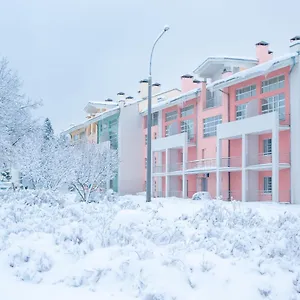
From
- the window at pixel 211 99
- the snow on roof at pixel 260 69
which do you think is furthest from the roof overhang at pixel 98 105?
the snow on roof at pixel 260 69

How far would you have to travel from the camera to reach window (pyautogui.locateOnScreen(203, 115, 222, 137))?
129 feet

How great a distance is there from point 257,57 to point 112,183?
899 inches

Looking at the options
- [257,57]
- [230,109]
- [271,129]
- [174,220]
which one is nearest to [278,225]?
[174,220]

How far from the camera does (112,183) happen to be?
2174 inches

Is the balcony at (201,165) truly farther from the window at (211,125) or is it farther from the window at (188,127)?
the window at (188,127)

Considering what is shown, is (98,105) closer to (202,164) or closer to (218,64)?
(218,64)

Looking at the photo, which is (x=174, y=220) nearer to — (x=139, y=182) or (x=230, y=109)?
(x=230, y=109)

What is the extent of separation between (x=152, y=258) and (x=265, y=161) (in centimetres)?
2724

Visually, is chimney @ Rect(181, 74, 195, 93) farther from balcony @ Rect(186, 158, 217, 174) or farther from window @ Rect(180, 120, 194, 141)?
balcony @ Rect(186, 158, 217, 174)

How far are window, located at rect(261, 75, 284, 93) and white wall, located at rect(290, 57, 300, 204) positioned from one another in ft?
3.72

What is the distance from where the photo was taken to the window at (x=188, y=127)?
42.9 m

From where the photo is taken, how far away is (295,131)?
100.0ft

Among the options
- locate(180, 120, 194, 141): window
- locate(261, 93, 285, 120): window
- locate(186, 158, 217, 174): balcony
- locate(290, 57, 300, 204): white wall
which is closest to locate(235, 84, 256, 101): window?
locate(261, 93, 285, 120): window

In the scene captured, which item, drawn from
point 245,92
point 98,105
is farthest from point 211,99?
point 98,105
